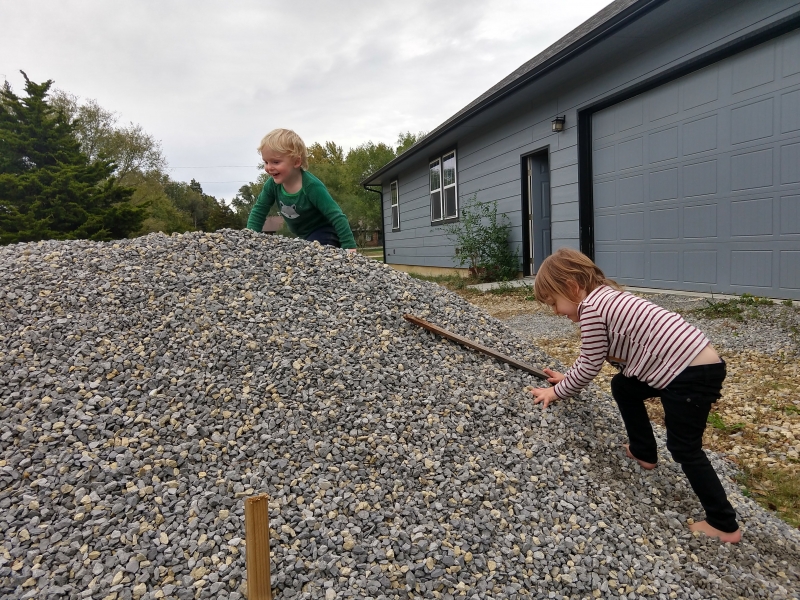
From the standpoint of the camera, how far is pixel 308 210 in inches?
154

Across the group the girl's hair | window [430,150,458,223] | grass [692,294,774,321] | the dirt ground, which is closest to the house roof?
window [430,150,458,223]

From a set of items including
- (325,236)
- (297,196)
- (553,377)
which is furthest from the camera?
(325,236)

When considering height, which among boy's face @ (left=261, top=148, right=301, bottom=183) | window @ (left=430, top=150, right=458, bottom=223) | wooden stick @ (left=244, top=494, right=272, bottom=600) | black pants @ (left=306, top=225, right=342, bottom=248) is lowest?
wooden stick @ (left=244, top=494, right=272, bottom=600)

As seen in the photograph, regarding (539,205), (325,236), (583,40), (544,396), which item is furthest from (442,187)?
(544,396)

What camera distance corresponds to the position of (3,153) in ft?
47.2

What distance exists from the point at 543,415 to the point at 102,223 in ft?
49.0

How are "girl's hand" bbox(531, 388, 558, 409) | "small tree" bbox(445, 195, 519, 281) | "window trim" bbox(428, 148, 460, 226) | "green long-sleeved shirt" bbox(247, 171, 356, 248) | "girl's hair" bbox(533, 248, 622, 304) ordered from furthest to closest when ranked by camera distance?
"window trim" bbox(428, 148, 460, 226) → "small tree" bbox(445, 195, 519, 281) → "green long-sleeved shirt" bbox(247, 171, 356, 248) → "girl's hand" bbox(531, 388, 558, 409) → "girl's hair" bbox(533, 248, 622, 304)

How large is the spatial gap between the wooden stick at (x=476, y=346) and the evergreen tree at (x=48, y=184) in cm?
1308

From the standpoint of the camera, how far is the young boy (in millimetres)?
3707

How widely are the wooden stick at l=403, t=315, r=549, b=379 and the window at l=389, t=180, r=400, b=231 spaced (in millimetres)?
13802

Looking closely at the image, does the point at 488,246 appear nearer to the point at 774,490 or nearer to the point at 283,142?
the point at 283,142

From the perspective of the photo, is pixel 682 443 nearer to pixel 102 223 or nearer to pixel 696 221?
pixel 696 221

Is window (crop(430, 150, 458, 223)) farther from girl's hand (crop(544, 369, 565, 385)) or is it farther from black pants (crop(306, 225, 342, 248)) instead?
girl's hand (crop(544, 369, 565, 385))

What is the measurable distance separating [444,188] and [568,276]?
1050 centimetres
